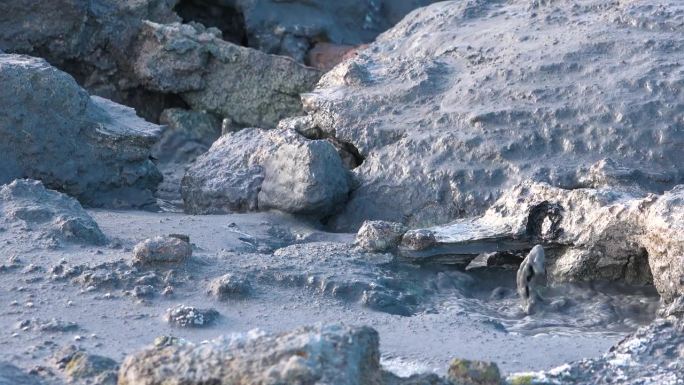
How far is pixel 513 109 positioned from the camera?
17.2ft

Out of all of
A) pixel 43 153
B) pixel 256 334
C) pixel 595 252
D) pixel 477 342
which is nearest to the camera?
pixel 256 334

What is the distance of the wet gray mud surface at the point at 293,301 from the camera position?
3299mm

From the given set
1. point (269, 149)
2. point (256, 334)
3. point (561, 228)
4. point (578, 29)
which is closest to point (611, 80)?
point (578, 29)

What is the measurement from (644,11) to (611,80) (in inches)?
22.2

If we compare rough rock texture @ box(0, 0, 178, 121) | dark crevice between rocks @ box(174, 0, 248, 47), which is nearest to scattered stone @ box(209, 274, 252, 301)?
rough rock texture @ box(0, 0, 178, 121)

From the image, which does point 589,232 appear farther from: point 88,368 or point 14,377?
point 14,377

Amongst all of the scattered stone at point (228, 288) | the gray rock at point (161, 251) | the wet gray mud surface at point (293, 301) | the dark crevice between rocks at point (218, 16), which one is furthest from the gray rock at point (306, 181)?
the dark crevice between rocks at point (218, 16)

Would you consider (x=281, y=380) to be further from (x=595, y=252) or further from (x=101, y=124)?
(x=101, y=124)

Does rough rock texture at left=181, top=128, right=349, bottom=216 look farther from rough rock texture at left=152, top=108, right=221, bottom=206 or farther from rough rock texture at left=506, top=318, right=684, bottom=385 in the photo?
rough rock texture at left=506, top=318, right=684, bottom=385

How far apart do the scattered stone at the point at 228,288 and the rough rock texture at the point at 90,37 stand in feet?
10.9

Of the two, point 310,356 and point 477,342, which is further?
point 477,342

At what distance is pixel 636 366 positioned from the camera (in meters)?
3.18

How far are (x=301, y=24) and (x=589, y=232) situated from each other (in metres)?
4.09

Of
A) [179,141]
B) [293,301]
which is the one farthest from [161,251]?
[179,141]
